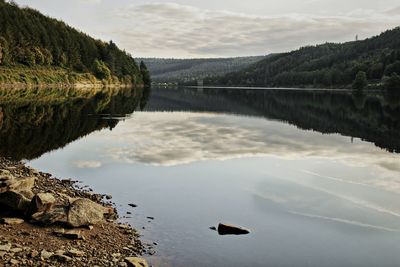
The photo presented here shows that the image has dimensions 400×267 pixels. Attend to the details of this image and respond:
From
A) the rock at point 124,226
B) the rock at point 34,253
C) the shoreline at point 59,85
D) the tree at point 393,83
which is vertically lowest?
the rock at point 124,226

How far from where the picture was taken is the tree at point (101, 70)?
581 ft

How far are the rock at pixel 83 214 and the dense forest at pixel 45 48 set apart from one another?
3942 inches

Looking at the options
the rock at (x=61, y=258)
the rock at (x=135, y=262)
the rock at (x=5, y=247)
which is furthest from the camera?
the rock at (x=135, y=262)

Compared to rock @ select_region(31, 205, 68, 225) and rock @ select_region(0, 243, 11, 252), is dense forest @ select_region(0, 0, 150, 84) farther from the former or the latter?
rock @ select_region(0, 243, 11, 252)

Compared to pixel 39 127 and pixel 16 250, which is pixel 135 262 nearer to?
pixel 16 250

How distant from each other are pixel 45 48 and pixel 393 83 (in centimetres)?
13204

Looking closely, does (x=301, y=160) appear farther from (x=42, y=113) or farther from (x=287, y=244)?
(x=42, y=113)

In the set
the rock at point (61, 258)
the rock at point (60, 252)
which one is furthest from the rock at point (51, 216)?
the rock at point (61, 258)

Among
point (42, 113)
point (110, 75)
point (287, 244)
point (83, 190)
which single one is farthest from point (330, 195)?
point (110, 75)

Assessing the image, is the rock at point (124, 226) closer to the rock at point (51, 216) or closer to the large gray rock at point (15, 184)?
the rock at point (51, 216)

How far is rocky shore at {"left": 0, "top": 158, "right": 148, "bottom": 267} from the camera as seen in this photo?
13.7 meters

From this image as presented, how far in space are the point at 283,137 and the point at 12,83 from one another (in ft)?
284

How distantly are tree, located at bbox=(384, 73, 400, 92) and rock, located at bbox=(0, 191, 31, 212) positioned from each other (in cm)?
18183

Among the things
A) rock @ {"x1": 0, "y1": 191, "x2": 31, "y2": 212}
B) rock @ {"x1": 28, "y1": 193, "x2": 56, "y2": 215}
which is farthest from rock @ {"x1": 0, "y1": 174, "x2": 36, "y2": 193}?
rock @ {"x1": 28, "y1": 193, "x2": 56, "y2": 215}
